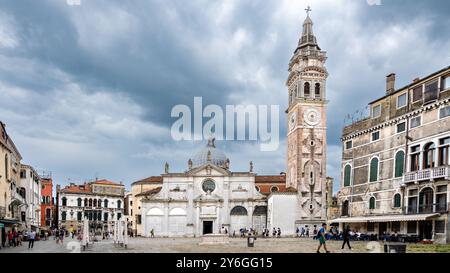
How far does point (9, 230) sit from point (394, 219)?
27.4 m

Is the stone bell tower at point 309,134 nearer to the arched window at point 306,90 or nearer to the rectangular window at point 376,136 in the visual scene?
the arched window at point 306,90

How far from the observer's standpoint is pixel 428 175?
2653 cm

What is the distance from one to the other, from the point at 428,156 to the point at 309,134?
2550 centimetres

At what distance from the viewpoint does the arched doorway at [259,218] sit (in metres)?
53.8

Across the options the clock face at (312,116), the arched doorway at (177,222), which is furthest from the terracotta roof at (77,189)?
the clock face at (312,116)

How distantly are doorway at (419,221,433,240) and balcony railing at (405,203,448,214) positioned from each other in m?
0.77

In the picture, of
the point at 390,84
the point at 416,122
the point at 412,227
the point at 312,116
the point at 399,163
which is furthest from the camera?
the point at 312,116

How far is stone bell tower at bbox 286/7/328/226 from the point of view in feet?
170

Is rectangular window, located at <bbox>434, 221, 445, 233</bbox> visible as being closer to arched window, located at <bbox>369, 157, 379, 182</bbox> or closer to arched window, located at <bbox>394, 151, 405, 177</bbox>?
arched window, located at <bbox>394, 151, 405, 177</bbox>

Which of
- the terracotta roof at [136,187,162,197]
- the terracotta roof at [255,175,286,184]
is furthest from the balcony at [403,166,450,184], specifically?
the terracotta roof at [136,187,162,197]

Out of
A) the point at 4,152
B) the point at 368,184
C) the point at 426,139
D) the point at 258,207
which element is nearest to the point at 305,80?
the point at 258,207

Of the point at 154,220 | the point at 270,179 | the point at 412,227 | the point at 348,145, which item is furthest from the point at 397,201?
the point at 154,220

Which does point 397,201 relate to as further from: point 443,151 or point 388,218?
point 443,151

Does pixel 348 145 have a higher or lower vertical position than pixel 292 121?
lower
